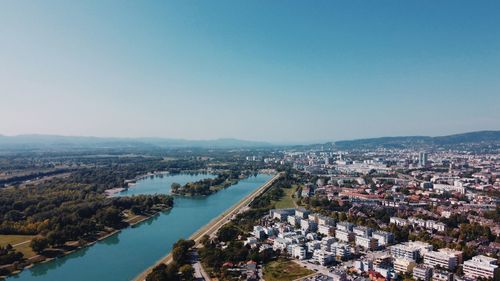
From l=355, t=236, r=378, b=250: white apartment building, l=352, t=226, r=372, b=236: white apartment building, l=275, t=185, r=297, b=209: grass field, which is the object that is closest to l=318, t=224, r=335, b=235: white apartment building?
l=352, t=226, r=372, b=236: white apartment building

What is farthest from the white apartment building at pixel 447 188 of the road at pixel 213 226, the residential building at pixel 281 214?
the road at pixel 213 226

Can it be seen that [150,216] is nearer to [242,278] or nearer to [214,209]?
[214,209]

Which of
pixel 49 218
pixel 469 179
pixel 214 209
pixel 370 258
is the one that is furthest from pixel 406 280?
pixel 469 179

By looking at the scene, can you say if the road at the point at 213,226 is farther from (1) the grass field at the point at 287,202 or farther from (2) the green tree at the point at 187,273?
(1) the grass field at the point at 287,202

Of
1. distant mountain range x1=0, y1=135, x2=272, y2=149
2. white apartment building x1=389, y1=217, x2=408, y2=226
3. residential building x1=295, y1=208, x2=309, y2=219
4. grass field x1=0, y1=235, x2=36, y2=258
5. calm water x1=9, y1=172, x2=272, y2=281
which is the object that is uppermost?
distant mountain range x1=0, y1=135, x2=272, y2=149

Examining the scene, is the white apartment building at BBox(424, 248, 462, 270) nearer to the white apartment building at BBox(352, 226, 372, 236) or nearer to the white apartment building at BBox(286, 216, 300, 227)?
the white apartment building at BBox(352, 226, 372, 236)

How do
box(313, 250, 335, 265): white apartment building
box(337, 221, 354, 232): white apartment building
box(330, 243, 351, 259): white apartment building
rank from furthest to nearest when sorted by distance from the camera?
box(337, 221, 354, 232): white apartment building → box(330, 243, 351, 259): white apartment building → box(313, 250, 335, 265): white apartment building
